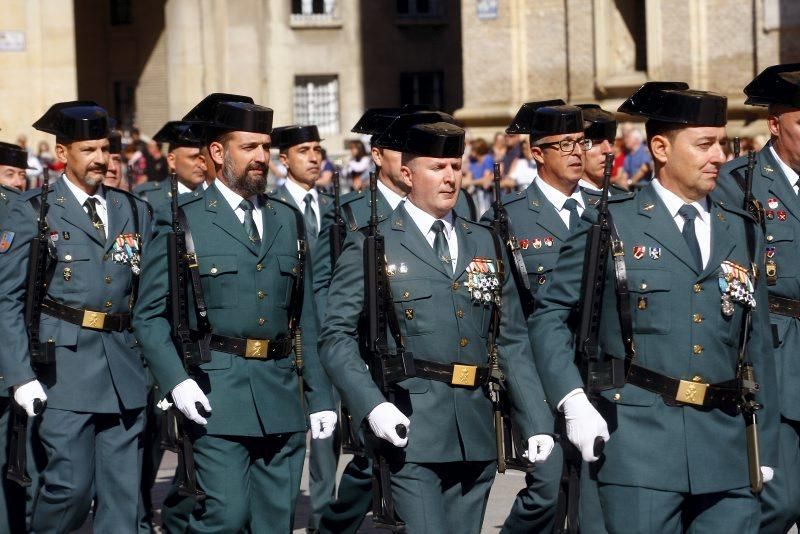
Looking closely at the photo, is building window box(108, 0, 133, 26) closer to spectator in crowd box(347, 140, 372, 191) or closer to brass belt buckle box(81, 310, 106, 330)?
spectator in crowd box(347, 140, 372, 191)

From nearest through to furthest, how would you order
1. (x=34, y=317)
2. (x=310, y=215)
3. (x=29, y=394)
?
(x=29, y=394)
(x=34, y=317)
(x=310, y=215)

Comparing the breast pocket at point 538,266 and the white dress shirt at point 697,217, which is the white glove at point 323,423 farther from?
the white dress shirt at point 697,217

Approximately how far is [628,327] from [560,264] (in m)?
0.36

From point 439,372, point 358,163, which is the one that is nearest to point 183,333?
point 439,372

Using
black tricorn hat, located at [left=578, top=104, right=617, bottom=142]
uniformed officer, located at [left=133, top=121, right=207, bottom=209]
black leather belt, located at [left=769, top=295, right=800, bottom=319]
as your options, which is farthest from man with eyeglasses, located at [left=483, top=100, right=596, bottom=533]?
uniformed officer, located at [left=133, top=121, right=207, bottom=209]

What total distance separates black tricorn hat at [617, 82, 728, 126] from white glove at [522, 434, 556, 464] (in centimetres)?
127

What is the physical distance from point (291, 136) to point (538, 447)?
5.84 meters

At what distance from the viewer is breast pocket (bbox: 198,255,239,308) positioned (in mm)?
7805

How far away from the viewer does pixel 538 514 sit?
825 cm

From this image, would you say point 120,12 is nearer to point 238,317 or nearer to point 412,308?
point 238,317

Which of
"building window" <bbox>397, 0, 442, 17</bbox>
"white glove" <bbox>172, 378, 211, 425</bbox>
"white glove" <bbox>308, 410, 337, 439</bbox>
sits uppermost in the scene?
"building window" <bbox>397, 0, 442, 17</bbox>

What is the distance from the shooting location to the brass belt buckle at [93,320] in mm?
8672

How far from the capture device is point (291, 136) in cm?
1233

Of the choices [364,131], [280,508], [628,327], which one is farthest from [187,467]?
[364,131]
